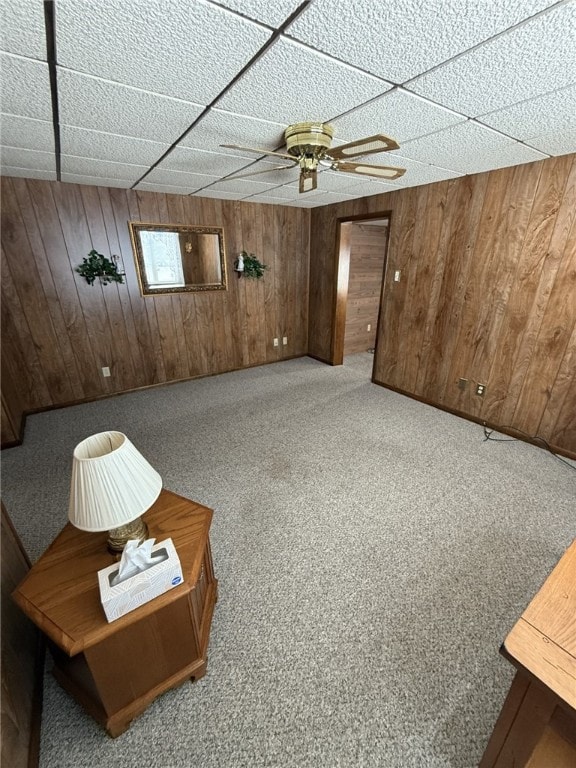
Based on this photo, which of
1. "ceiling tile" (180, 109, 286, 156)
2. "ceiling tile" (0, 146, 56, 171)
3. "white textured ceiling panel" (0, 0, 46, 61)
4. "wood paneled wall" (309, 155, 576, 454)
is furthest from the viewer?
"wood paneled wall" (309, 155, 576, 454)

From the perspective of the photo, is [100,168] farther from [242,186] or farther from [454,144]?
[454,144]

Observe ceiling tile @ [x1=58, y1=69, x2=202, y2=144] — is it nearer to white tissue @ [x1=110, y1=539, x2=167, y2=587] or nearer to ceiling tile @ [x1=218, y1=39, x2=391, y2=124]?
ceiling tile @ [x1=218, y1=39, x2=391, y2=124]

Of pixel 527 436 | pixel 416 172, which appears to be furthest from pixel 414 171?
pixel 527 436

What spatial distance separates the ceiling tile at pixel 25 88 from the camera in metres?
1.10

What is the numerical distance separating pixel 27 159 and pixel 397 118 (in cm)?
253

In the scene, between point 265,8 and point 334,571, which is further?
point 334,571

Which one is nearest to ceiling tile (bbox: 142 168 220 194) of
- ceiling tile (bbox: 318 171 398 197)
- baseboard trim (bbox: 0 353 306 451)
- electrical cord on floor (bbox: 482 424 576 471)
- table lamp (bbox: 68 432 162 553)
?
ceiling tile (bbox: 318 171 398 197)

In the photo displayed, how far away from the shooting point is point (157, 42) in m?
1.00

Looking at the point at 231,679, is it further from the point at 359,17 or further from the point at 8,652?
the point at 359,17

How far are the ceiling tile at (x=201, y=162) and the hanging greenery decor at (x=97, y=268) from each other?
128 centimetres

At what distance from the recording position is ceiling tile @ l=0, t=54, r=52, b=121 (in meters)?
1.10

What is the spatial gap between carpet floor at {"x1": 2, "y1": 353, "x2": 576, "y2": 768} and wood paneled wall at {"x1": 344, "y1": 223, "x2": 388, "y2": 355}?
2152 mm

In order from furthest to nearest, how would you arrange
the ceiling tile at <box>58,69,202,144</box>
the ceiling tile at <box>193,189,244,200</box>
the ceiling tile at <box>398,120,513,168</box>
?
1. the ceiling tile at <box>193,189,244,200</box>
2. the ceiling tile at <box>398,120,513,168</box>
3. the ceiling tile at <box>58,69,202,144</box>

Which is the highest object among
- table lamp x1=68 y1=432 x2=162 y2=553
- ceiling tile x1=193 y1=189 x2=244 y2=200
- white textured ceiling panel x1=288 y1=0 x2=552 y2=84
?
ceiling tile x1=193 y1=189 x2=244 y2=200
